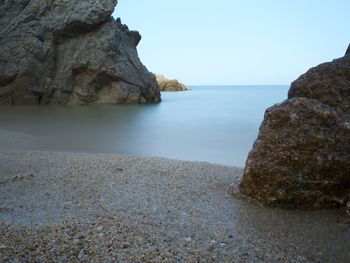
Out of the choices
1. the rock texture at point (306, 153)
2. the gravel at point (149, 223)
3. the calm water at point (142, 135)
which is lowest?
the calm water at point (142, 135)

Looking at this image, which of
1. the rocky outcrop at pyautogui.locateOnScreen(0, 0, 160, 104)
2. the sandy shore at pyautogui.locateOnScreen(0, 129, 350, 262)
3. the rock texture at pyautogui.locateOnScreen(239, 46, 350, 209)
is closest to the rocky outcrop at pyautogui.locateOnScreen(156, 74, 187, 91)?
the rocky outcrop at pyautogui.locateOnScreen(0, 0, 160, 104)

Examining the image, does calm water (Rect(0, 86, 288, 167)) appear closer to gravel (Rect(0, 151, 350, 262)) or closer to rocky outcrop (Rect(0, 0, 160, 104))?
gravel (Rect(0, 151, 350, 262))

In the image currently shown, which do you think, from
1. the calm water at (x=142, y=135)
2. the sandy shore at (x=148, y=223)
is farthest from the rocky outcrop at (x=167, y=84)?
the sandy shore at (x=148, y=223)

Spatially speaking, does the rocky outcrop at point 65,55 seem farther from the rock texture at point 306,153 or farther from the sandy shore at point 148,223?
the rock texture at point 306,153

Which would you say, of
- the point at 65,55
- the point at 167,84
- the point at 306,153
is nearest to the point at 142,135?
the point at 306,153

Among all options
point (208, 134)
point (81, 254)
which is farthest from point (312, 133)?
point (208, 134)

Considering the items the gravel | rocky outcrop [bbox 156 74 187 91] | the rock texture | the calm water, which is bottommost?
the calm water

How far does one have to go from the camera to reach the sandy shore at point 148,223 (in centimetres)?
270

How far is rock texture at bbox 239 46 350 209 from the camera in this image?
140 inches

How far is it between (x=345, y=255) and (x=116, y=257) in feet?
5.69

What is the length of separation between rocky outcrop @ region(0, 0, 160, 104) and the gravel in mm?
16936

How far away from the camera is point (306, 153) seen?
141 inches

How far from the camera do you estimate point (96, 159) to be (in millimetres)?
5977

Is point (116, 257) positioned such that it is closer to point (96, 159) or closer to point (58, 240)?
point (58, 240)
